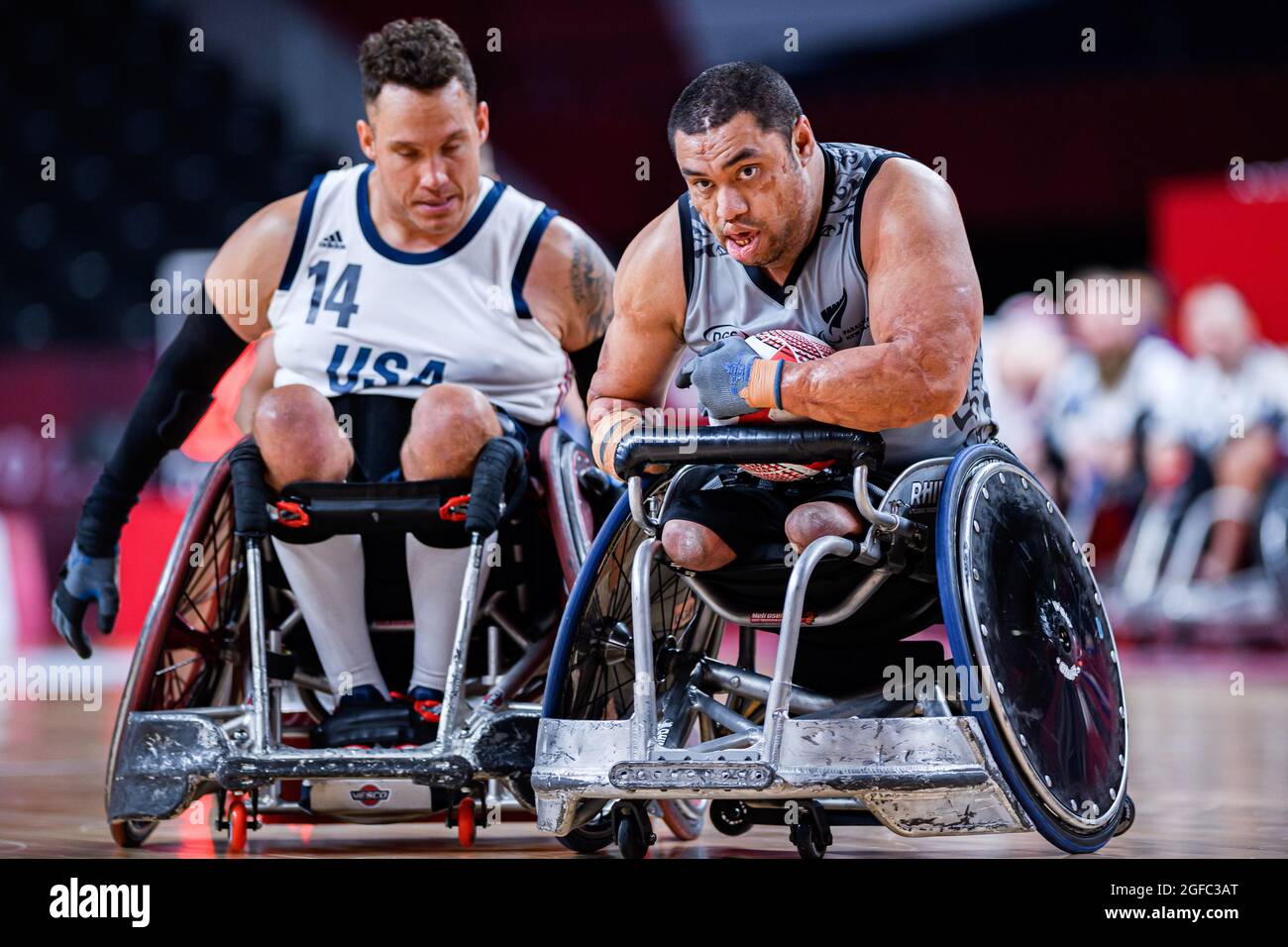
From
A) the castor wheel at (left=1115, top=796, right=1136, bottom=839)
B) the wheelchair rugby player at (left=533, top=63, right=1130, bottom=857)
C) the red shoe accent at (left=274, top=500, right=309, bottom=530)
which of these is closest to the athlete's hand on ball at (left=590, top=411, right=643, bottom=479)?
the wheelchair rugby player at (left=533, top=63, right=1130, bottom=857)

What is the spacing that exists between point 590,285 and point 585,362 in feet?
0.62

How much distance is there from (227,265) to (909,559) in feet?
5.32

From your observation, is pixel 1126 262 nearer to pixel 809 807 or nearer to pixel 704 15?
pixel 704 15

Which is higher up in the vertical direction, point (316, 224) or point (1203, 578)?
point (316, 224)

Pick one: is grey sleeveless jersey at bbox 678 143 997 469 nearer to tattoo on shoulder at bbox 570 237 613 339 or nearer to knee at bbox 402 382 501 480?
knee at bbox 402 382 501 480

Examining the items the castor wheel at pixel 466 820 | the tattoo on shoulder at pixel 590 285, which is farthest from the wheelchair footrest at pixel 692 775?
the tattoo on shoulder at pixel 590 285

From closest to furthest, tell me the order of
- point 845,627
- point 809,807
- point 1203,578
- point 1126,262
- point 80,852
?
point 809,807 → point 845,627 → point 80,852 → point 1203,578 → point 1126,262

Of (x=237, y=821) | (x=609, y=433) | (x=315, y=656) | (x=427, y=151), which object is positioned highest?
(x=427, y=151)

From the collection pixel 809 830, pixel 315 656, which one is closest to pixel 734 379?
pixel 809 830

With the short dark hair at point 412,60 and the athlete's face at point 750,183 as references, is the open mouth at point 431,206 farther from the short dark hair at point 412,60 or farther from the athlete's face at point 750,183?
the athlete's face at point 750,183

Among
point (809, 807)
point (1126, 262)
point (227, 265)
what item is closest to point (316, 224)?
point (227, 265)

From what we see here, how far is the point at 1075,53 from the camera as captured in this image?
1116cm

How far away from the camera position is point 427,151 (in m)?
3.49

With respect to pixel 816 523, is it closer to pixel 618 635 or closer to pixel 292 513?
pixel 618 635
